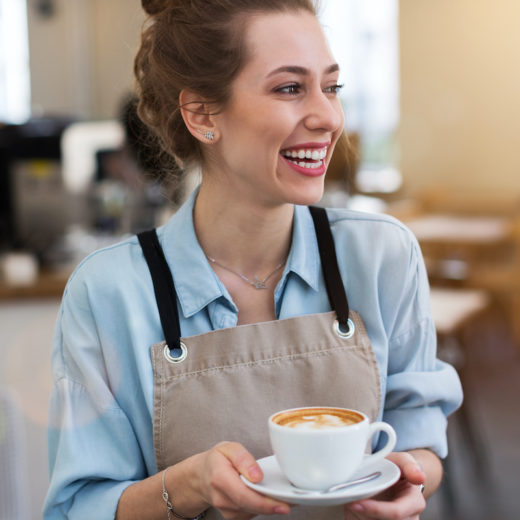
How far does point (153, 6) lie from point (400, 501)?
0.81 meters

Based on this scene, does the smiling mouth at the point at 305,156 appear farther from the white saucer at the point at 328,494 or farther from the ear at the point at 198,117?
the white saucer at the point at 328,494

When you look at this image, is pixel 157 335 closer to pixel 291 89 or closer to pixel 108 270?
pixel 108 270

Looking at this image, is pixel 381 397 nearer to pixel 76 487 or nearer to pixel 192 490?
pixel 192 490

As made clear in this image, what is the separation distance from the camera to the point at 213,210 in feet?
3.78

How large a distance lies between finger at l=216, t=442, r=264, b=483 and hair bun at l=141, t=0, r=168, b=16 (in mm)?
671

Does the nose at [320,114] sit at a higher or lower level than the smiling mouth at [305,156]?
higher

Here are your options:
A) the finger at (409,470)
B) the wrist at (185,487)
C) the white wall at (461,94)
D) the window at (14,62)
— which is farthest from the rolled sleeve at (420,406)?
the window at (14,62)

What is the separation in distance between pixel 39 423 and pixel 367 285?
153 cm

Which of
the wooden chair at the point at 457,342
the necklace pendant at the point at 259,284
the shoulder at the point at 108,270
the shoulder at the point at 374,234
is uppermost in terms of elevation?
the shoulder at the point at 374,234

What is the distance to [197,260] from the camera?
3.67 feet

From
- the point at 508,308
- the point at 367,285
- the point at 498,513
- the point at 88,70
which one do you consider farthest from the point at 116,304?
the point at 88,70

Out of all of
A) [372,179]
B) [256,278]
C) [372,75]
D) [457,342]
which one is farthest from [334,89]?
[372,75]

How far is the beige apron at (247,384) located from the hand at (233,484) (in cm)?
16

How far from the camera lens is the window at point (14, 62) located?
7477 mm
